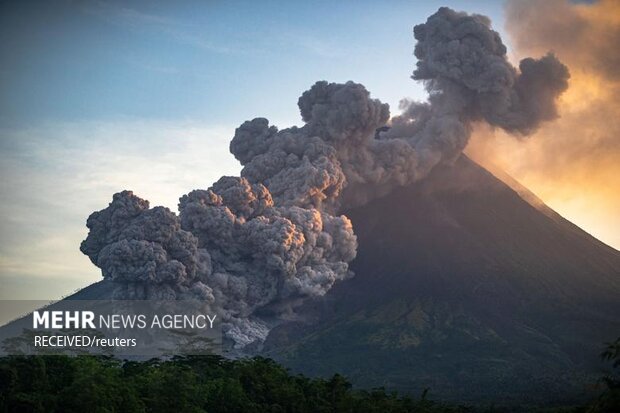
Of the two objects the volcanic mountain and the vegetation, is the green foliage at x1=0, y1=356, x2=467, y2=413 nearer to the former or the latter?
the vegetation

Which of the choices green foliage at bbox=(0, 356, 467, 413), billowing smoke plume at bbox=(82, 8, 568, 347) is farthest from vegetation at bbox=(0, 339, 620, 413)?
billowing smoke plume at bbox=(82, 8, 568, 347)

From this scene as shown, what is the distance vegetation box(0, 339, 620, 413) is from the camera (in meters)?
44.1

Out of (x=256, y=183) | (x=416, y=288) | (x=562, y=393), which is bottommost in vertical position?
(x=562, y=393)

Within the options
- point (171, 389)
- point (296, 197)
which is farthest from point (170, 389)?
point (296, 197)

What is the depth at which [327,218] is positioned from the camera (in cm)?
11381

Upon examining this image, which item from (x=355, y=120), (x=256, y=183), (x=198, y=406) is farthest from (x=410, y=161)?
(x=198, y=406)

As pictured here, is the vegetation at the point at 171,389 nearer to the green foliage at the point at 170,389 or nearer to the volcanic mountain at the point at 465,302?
the green foliage at the point at 170,389

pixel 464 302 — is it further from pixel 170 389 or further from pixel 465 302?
pixel 170 389

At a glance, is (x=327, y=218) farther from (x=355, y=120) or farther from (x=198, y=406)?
(x=198, y=406)

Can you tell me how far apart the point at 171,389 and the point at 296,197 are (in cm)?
6228

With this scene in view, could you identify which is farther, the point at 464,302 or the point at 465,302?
the point at 465,302

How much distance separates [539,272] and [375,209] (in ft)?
84.3

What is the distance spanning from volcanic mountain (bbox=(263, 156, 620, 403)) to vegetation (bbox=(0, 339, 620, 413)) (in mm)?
35931

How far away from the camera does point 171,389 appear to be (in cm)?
4897
